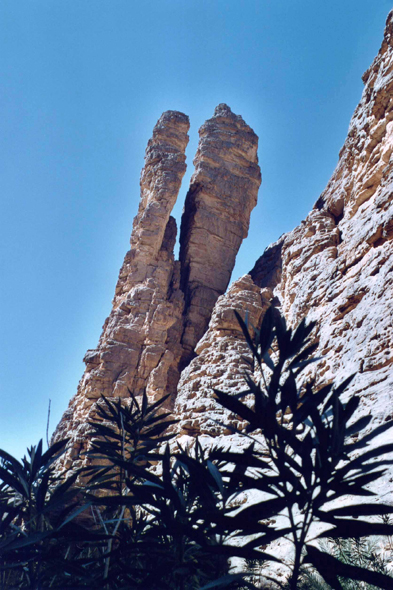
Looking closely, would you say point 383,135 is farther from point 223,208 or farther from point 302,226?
point 223,208

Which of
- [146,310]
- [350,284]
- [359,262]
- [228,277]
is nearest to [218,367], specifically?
[350,284]

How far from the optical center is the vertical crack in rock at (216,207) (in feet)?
85.4

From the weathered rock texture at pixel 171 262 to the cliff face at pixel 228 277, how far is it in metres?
0.07

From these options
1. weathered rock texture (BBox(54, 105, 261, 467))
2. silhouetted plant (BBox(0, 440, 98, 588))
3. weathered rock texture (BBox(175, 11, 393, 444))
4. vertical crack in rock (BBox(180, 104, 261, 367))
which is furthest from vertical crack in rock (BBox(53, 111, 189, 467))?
silhouetted plant (BBox(0, 440, 98, 588))

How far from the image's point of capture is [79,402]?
2139 centimetres

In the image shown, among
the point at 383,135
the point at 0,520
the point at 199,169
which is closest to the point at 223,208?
the point at 199,169

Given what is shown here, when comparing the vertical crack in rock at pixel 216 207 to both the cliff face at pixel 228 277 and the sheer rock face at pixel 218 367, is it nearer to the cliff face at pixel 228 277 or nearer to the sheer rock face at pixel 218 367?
the cliff face at pixel 228 277

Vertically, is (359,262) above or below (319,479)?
above

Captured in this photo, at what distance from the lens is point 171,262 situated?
83.3ft

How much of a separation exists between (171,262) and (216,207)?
456 cm

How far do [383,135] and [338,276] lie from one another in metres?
3.72

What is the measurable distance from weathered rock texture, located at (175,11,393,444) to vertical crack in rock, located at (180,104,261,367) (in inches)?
361

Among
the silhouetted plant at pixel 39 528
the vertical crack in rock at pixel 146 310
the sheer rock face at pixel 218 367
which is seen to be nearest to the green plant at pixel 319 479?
the silhouetted plant at pixel 39 528

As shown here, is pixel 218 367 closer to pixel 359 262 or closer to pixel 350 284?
pixel 350 284
